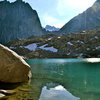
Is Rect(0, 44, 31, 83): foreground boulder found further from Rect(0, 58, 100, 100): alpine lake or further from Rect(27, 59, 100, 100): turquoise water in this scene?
Rect(27, 59, 100, 100): turquoise water

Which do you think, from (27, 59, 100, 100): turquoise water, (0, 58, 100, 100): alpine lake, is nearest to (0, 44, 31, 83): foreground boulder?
(0, 58, 100, 100): alpine lake

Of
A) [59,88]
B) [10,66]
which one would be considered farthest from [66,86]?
[10,66]

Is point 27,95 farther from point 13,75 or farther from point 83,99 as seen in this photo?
point 13,75

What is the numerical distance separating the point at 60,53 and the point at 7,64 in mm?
168238

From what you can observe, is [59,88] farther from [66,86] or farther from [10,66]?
[10,66]

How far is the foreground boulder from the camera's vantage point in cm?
2534

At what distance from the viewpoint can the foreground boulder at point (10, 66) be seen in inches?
998

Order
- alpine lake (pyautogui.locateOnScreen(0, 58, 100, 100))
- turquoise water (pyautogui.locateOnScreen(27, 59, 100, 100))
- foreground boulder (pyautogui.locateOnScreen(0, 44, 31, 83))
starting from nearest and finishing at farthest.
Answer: alpine lake (pyautogui.locateOnScreen(0, 58, 100, 100))
turquoise water (pyautogui.locateOnScreen(27, 59, 100, 100))
foreground boulder (pyautogui.locateOnScreen(0, 44, 31, 83))

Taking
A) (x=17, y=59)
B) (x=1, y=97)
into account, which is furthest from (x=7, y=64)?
(x=1, y=97)

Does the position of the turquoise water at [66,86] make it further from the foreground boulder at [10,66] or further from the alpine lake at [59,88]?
the foreground boulder at [10,66]

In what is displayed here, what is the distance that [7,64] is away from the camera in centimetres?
2534

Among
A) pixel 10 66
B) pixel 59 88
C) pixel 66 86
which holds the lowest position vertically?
pixel 66 86

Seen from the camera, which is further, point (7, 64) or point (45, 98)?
point (7, 64)

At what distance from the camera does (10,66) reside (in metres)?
25.5
